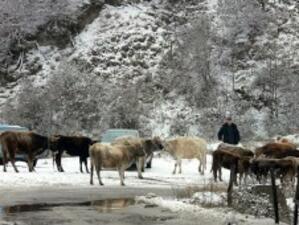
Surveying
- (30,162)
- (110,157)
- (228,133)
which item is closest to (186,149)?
(228,133)

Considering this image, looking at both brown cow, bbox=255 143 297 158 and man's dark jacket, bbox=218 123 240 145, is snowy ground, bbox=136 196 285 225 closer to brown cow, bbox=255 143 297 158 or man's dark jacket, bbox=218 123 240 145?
brown cow, bbox=255 143 297 158

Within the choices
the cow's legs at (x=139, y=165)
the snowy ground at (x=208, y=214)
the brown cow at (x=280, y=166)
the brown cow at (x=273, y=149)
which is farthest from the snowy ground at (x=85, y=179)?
the brown cow at (x=280, y=166)

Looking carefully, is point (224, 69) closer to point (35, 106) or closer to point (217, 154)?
point (35, 106)

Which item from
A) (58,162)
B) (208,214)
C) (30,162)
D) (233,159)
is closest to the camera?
(208,214)

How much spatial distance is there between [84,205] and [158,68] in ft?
131

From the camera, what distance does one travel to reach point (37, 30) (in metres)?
61.6

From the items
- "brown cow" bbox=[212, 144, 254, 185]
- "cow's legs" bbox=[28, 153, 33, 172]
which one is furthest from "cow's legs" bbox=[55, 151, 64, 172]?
"brown cow" bbox=[212, 144, 254, 185]

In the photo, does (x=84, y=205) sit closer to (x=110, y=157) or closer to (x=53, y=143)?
(x=110, y=157)

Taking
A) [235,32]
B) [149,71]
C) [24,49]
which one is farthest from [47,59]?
[235,32]

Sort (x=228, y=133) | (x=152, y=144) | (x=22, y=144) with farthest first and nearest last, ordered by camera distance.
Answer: (x=228, y=133) → (x=22, y=144) → (x=152, y=144)

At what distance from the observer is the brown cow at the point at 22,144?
25.8 meters

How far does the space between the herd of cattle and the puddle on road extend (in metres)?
2.85

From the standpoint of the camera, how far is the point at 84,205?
1585cm

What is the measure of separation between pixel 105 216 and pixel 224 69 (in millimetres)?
41310
